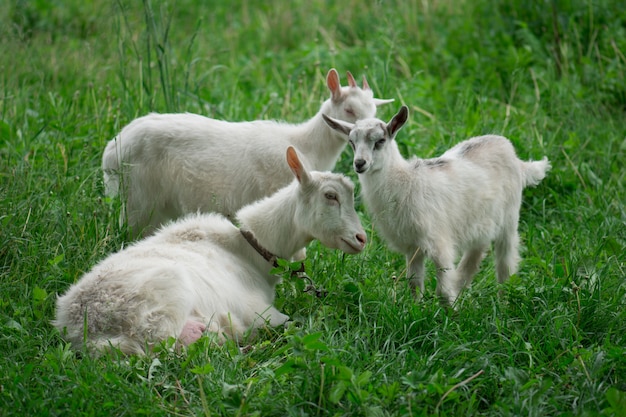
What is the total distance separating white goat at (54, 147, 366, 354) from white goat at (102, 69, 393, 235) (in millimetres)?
466

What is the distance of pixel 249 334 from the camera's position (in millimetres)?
4809

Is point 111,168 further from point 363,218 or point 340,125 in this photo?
point 363,218

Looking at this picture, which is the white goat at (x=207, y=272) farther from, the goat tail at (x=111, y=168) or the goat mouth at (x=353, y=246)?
the goat tail at (x=111, y=168)

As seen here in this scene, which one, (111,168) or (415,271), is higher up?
(111,168)

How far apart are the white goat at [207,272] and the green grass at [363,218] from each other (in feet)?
0.57

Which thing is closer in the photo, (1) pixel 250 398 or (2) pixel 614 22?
(1) pixel 250 398

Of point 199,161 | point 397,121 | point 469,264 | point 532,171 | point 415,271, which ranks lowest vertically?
point 469,264

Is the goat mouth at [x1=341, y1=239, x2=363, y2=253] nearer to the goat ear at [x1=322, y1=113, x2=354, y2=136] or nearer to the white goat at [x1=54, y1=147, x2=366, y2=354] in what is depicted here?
the white goat at [x1=54, y1=147, x2=366, y2=354]

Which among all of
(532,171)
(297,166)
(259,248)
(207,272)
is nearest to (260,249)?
(259,248)

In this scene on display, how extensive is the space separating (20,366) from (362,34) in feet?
22.4

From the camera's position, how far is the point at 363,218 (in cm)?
668

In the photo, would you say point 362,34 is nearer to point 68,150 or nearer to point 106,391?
point 68,150

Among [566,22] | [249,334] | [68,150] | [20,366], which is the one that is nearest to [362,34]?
[566,22]

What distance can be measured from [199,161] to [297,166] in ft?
3.97
